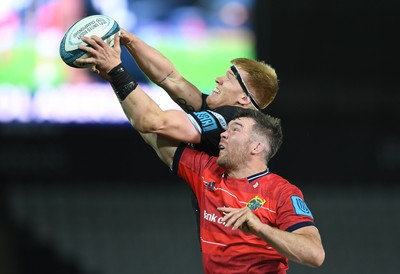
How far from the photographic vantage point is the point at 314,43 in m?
11.6

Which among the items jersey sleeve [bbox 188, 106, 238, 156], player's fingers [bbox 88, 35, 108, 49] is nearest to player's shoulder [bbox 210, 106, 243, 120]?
jersey sleeve [bbox 188, 106, 238, 156]

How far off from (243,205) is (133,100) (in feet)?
2.64

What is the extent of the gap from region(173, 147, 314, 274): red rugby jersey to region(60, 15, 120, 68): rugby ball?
0.92 meters

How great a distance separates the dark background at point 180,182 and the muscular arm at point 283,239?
639cm

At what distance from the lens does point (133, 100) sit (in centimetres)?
552

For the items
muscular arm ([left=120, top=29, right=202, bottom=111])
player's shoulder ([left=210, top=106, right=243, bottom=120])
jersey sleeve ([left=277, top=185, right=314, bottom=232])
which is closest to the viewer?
jersey sleeve ([left=277, top=185, right=314, bottom=232])

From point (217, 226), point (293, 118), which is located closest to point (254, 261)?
point (217, 226)

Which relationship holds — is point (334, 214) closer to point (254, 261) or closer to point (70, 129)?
point (70, 129)

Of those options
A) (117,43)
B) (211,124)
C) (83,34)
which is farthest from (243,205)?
(83,34)

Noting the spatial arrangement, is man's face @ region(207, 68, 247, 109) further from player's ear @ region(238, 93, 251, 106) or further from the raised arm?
the raised arm

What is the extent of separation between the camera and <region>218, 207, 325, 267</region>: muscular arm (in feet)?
16.1

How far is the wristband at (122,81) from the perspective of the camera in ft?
18.1

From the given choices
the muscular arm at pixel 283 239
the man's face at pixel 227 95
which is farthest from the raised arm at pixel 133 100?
the muscular arm at pixel 283 239

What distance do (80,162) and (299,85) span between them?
254 cm
